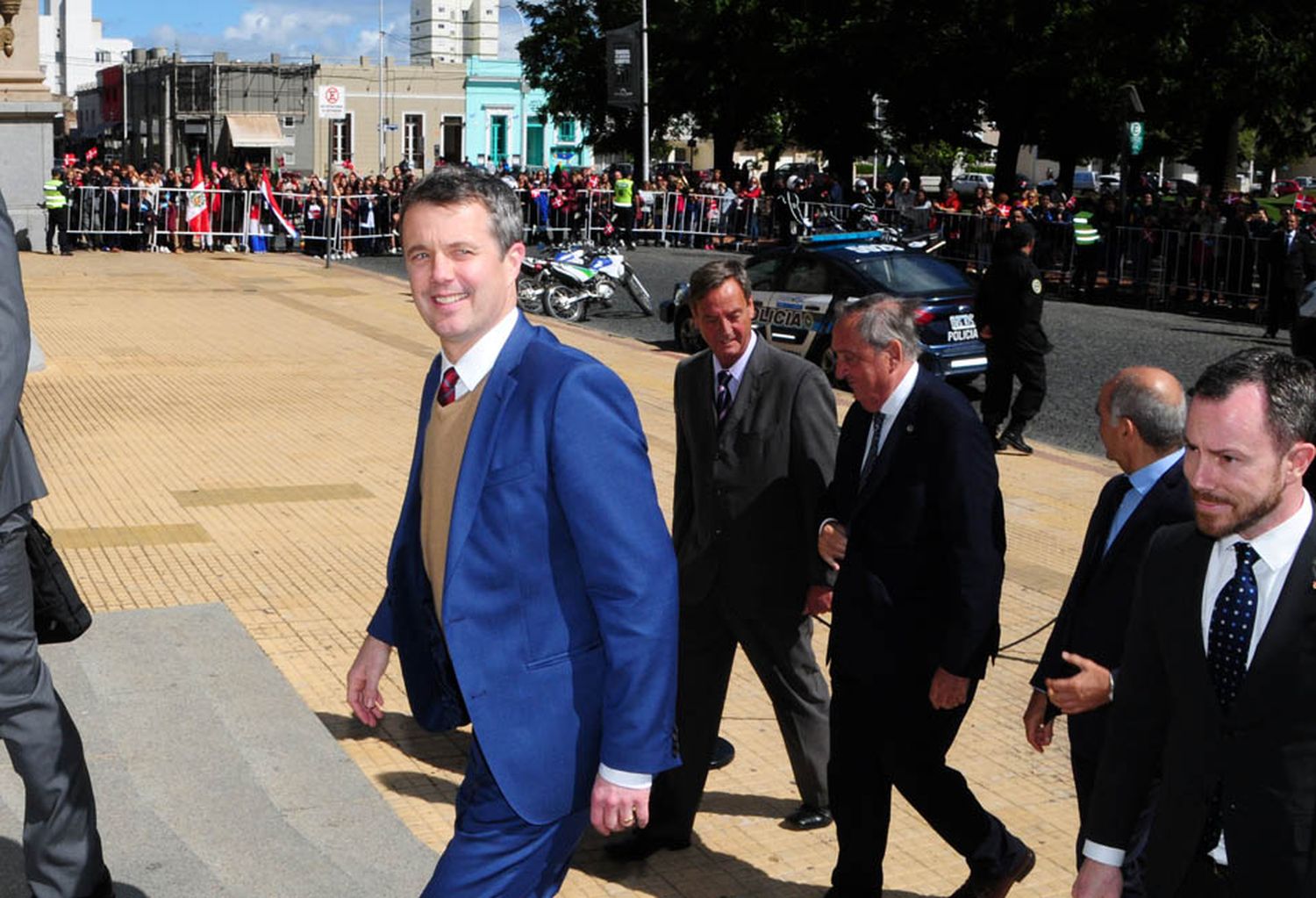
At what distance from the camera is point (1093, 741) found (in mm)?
3898

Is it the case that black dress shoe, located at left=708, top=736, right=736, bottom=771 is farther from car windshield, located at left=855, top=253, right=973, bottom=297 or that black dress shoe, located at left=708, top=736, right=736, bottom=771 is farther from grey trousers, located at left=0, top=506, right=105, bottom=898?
car windshield, located at left=855, top=253, right=973, bottom=297

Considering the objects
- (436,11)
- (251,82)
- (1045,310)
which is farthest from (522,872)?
(436,11)

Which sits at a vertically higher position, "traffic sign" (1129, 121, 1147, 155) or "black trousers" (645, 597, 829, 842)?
"traffic sign" (1129, 121, 1147, 155)

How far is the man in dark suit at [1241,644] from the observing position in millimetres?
2752

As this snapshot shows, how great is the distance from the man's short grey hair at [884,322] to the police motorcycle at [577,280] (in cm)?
1693

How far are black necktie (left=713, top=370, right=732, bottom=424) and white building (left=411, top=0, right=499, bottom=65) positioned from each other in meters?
172

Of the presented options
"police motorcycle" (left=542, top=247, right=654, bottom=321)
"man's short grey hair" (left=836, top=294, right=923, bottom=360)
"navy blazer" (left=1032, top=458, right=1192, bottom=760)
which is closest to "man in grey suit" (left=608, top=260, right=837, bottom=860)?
"man's short grey hair" (left=836, top=294, right=923, bottom=360)

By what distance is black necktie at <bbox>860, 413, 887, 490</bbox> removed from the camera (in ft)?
15.0

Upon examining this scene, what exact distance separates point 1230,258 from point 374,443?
16.3 m

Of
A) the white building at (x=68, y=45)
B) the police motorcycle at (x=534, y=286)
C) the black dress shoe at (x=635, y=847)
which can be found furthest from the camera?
the white building at (x=68, y=45)

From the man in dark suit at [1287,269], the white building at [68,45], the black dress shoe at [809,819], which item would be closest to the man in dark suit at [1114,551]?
the black dress shoe at [809,819]

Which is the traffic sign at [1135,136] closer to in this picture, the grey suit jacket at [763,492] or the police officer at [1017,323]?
the police officer at [1017,323]

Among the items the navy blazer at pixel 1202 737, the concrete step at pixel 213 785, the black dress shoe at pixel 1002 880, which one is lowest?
the concrete step at pixel 213 785

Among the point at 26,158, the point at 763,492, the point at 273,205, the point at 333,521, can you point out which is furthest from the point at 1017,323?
the point at 273,205
